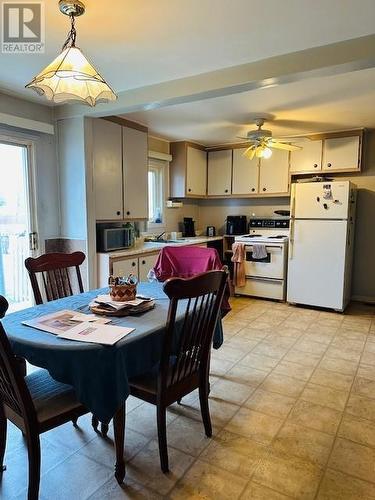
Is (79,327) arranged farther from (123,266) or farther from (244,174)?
(244,174)

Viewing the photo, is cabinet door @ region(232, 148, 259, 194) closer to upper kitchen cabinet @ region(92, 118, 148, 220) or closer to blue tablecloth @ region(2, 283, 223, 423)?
upper kitchen cabinet @ region(92, 118, 148, 220)

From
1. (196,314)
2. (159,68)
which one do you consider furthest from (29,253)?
(196,314)

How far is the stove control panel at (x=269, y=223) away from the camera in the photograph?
514 cm

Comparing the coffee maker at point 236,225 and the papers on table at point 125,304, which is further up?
the coffee maker at point 236,225

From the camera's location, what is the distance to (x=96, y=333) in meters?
1.52

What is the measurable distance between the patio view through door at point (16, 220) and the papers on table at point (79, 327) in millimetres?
1764

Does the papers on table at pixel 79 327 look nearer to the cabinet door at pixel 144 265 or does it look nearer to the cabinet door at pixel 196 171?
the cabinet door at pixel 144 265

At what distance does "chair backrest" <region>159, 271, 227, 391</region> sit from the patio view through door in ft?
6.99

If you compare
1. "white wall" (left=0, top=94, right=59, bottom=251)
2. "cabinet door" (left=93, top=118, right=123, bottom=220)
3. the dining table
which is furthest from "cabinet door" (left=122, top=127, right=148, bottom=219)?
the dining table

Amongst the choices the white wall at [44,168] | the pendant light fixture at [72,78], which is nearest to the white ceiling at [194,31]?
the pendant light fixture at [72,78]

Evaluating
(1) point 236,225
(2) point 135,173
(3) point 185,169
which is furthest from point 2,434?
(1) point 236,225

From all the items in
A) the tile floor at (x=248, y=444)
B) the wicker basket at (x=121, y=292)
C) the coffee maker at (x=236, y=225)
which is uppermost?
the coffee maker at (x=236, y=225)

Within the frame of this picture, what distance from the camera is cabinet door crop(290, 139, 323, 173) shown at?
4562mm

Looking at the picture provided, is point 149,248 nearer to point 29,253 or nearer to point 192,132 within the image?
point 29,253
